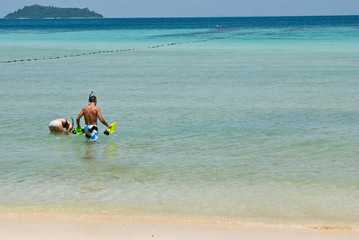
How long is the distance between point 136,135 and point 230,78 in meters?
14.0

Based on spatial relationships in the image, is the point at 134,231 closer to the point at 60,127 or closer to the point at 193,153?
the point at 193,153

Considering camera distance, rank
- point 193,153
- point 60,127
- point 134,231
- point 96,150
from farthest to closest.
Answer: point 60,127 < point 96,150 < point 193,153 < point 134,231

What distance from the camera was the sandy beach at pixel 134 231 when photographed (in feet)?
25.0

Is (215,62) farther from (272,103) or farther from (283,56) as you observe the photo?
(272,103)

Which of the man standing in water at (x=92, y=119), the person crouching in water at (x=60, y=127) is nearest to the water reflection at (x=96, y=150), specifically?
the man standing in water at (x=92, y=119)

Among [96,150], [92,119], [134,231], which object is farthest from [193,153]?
[134,231]

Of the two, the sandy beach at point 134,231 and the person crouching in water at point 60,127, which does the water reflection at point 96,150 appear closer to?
the person crouching in water at point 60,127

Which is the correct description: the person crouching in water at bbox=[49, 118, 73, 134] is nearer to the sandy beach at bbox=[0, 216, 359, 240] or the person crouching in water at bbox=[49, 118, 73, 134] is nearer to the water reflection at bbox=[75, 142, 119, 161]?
the water reflection at bbox=[75, 142, 119, 161]

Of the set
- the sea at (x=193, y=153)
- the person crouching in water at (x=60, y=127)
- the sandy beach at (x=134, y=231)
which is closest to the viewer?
the sandy beach at (x=134, y=231)

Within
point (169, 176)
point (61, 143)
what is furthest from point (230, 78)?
point (169, 176)

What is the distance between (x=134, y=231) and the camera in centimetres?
789

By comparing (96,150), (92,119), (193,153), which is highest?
(92,119)

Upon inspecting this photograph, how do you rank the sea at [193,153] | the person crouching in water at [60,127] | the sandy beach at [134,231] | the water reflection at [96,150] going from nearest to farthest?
the sandy beach at [134,231]
the sea at [193,153]
the water reflection at [96,150]
the person crouching in water at [60,127]

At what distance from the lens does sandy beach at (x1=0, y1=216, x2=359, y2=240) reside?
762 centimetres
